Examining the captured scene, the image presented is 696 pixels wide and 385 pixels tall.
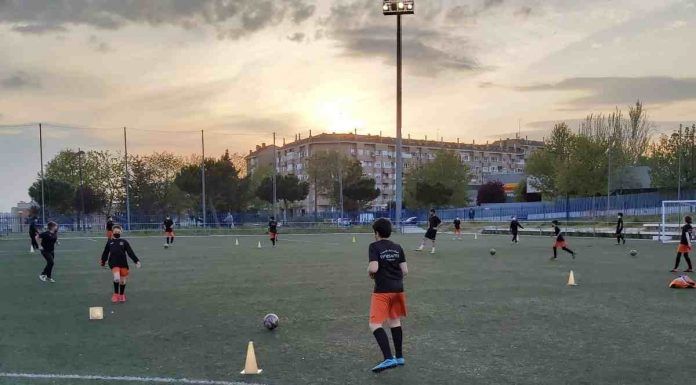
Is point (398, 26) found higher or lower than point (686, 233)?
higher

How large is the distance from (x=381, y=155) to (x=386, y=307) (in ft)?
381

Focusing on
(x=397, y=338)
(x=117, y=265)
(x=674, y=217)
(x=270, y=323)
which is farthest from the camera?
(x=674, y=217)

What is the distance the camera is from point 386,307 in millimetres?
6984

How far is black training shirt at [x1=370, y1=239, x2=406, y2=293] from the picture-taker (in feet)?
23.0

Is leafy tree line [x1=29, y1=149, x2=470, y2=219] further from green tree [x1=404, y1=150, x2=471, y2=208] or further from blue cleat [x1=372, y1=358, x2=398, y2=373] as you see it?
blue cleat [x1=372, y1=358, x2=398, y2=373]

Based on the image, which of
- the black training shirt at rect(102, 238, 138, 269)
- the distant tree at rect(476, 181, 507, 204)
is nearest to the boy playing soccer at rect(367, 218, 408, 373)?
the black training shirt at rect(102, 238, 138, 269)

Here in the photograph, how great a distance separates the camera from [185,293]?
45.1ft

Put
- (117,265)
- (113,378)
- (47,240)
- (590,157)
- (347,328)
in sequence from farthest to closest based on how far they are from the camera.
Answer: (590,157) < (47,240) < (117,265) < (347,328) < (113,378)

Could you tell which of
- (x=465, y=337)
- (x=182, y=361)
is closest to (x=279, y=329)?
(x=182, y=361)

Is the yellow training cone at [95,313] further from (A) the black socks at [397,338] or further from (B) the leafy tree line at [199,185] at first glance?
(B) the leafy tree line at [199,185]

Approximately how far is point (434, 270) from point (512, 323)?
871cm

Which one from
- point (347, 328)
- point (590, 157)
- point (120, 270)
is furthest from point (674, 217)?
point (120, 270)

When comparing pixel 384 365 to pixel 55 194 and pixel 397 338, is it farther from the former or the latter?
pixel 55 194

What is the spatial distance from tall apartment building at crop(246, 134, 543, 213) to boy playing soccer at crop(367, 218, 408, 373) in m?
97.9
